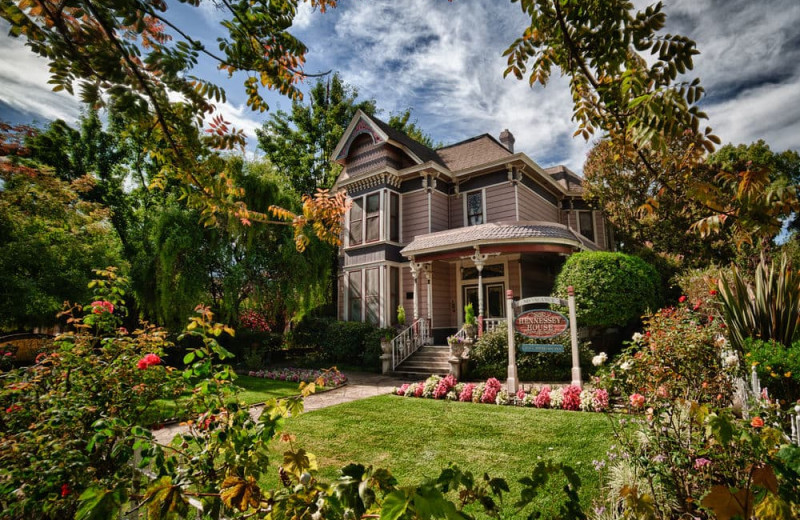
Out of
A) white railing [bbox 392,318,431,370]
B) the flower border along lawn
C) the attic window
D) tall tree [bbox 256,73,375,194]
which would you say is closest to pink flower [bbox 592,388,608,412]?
the flower border along lawn

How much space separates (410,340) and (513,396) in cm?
626

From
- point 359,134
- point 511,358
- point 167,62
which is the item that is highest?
point 359,134

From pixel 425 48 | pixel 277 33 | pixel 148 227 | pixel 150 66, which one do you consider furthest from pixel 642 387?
pixel 148 227

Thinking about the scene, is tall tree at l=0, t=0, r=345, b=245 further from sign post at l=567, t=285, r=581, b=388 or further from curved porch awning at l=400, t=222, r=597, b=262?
curved porch awning at l=400, t=222, r=597, b=262

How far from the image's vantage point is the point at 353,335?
1509 centimetres

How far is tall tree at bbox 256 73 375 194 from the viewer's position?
24922 millimetres

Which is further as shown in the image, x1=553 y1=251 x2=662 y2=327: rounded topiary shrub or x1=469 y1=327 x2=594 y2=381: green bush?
x1=553 y1=251 x2=662 y2=327: rounded topiary shrub

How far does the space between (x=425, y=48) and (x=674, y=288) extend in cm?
1747

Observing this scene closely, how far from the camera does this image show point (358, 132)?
Answer: 1752 cm

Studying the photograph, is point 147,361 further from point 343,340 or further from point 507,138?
point 507,138

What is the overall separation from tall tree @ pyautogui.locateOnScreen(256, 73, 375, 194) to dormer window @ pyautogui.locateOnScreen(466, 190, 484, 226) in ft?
37.4

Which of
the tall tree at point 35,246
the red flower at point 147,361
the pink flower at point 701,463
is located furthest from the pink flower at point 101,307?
the tall tree at point 35,246

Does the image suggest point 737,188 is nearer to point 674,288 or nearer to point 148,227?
point 148,227

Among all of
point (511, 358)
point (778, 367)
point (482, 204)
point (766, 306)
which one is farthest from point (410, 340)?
point (778, 367)
